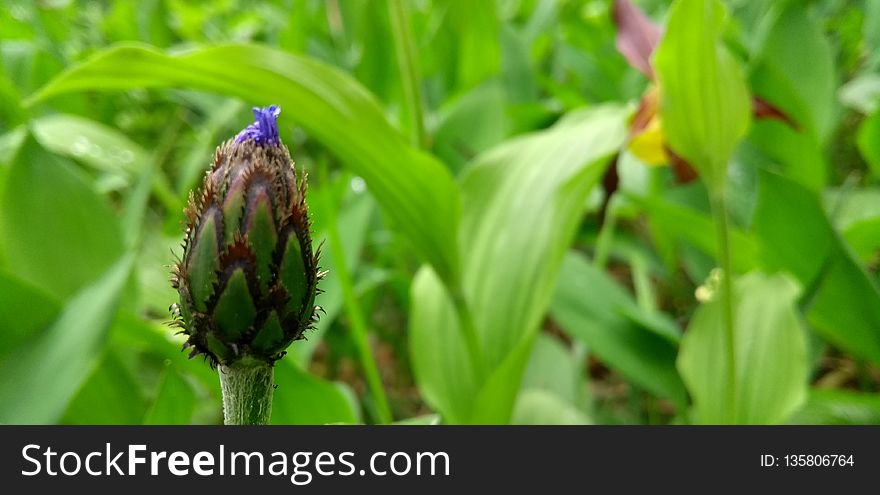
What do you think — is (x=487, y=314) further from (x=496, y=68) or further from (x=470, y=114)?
(x=496, y=68)

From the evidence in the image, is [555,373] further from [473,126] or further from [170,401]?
[170,401]

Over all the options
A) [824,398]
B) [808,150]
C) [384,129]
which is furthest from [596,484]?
[808,150]

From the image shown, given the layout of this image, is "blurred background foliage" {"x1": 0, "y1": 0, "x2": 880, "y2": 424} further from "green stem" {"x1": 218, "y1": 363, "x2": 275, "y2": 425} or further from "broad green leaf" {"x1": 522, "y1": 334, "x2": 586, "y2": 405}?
"green stem" {"x1": 218, "y1": 363, "x2": 275, "y2": 425}

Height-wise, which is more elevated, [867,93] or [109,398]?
[867,93]

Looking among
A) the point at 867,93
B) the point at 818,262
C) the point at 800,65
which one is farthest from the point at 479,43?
the point at 818,262

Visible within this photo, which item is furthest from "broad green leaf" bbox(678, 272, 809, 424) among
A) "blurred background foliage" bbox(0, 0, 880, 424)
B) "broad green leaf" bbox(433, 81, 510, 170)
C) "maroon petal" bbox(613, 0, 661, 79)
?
"broad green leaf" bbox(433, 81, 510, 170)
